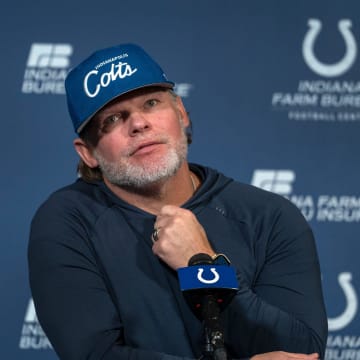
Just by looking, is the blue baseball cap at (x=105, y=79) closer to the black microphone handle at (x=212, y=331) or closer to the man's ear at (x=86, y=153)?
the man's ear at (x=86, y=153)

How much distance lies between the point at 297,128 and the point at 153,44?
567 mm

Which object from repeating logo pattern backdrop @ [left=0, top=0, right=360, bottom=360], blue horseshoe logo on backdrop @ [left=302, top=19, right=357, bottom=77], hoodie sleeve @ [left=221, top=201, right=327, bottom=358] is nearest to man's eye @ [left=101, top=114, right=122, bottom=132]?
hoodie sleeve @ [left=221, top=201, right=327, bottom=358]

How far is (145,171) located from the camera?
6.31ft

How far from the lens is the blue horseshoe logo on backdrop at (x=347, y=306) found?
3.16 metres

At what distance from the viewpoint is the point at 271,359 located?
1711 mm

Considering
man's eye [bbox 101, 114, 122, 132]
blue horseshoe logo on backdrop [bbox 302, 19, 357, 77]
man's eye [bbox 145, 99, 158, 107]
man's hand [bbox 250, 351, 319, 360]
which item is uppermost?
blue horseshoe logo on backdrop [bbox 302, 19, 357, 77]

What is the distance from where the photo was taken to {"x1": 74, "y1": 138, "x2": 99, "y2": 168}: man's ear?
6.75ft

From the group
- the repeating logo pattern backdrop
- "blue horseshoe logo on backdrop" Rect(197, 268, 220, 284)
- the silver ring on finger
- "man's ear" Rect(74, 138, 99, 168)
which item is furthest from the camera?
the repeating logo pattern backdrop

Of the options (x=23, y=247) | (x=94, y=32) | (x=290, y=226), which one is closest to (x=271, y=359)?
(x=290, y=226)

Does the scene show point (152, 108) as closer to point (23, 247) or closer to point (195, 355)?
point (195, 355)

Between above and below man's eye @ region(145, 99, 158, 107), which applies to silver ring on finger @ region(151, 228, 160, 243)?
below

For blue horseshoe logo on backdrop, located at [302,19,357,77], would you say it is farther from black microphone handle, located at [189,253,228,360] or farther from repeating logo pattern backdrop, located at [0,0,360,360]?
black microphone handle, located at [189,253,228,360]

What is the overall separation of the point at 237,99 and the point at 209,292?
180 cm

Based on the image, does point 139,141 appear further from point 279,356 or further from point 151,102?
point 279,356
